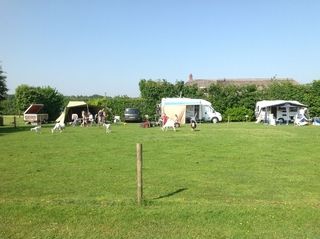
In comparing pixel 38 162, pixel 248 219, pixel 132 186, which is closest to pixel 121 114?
pixel 38 162

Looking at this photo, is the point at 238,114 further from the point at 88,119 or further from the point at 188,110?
the point at 88,119

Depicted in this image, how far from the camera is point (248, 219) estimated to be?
22.1ft

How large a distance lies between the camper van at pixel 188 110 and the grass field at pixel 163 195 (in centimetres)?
2318

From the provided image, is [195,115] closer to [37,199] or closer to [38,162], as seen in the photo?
[38,162]

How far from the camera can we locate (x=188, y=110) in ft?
131

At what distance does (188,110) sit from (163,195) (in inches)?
1243

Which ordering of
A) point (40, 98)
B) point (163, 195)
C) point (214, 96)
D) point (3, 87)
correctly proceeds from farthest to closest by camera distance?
point (40, 98), point (214, 96), point (3, 87), point (163, 195)

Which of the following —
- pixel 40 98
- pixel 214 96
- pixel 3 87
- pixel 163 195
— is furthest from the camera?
pixel 40 98

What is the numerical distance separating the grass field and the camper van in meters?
23.2

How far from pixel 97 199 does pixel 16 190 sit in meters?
2.01

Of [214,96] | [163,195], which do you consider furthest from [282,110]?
[163,195]

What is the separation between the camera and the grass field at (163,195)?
6.34 meters

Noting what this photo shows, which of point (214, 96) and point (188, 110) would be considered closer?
point (188, 110)

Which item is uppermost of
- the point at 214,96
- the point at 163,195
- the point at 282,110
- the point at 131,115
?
the point at 214,96
